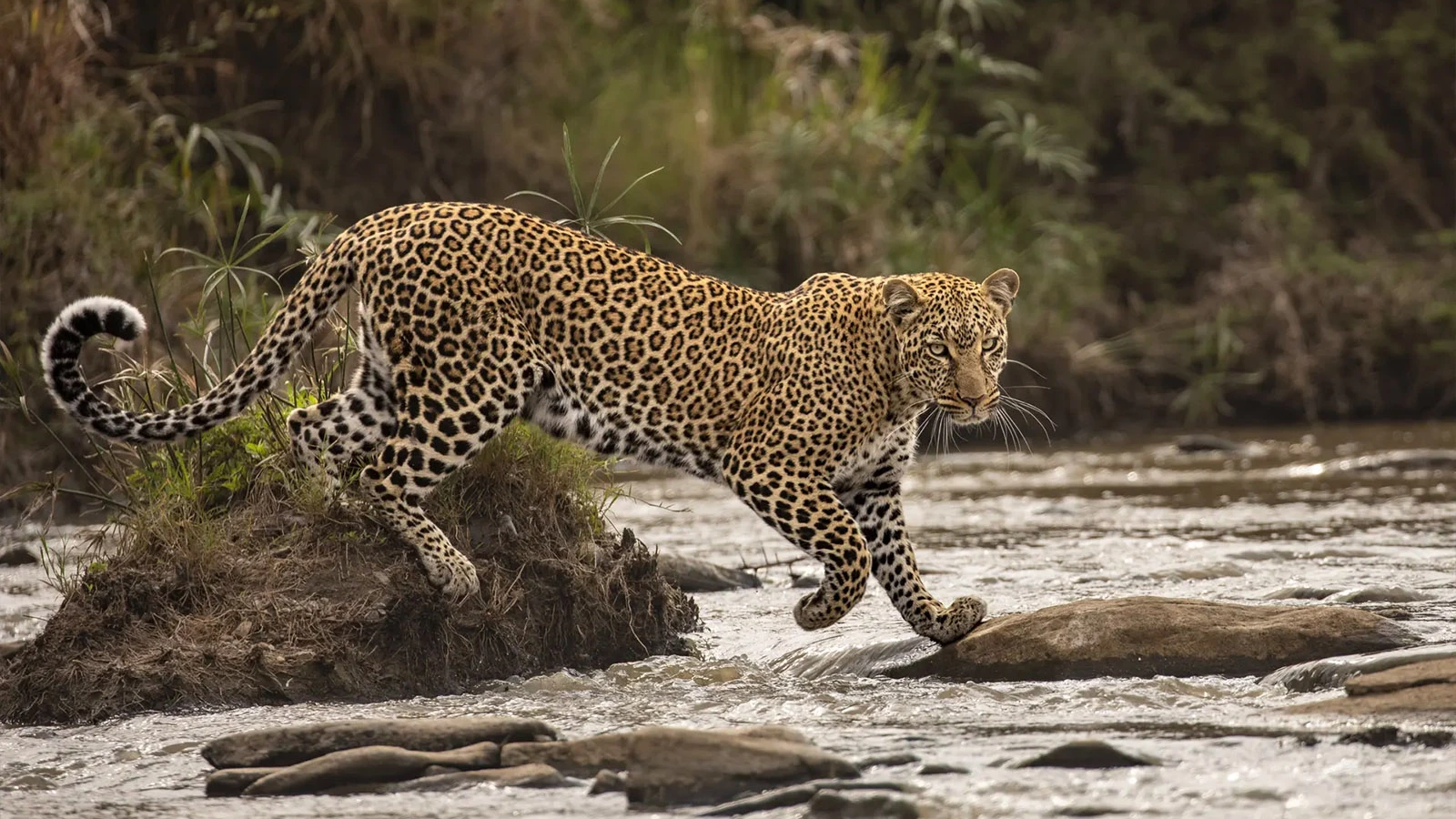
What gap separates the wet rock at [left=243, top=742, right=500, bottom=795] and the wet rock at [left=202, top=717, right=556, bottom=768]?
13 cm

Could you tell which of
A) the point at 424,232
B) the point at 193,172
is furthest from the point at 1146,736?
the point at 193,172

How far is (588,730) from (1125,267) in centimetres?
1351

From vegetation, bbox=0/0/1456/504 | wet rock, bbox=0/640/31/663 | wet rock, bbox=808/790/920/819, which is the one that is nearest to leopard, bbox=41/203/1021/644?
wet rock, bbox=0/640/31/663

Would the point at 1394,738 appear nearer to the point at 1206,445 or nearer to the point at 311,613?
the point at 311,613

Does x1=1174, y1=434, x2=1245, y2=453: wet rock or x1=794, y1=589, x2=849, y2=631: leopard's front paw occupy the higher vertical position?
x1=1174, y1=434, x2=1245, y2=453: wet rock

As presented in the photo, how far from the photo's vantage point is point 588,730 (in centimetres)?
645

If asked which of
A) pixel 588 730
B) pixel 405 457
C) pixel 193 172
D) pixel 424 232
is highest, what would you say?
pixel 193 172

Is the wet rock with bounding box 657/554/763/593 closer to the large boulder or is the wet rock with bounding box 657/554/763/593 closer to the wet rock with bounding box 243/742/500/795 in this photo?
the large boulder

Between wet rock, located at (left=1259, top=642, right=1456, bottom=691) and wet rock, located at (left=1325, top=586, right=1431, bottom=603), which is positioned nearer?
wet rock, located at (left=1259, top=642, right=1456, bottom=691)

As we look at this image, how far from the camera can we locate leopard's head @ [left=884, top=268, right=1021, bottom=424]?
24.8ft

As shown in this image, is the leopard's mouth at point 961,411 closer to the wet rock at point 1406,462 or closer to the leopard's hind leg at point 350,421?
the leopard's hind leg at point 350,421

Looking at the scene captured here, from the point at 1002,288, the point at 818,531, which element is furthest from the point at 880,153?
the point at 818,531

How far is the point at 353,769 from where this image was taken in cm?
563

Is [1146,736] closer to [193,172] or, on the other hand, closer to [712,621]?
[712,621]
